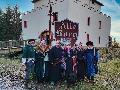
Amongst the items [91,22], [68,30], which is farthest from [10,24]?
[68,30]

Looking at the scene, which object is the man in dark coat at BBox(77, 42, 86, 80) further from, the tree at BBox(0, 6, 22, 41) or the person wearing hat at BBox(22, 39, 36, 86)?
the tree at BBox(0, 6, 22, 41)

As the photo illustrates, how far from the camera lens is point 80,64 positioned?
16750mm

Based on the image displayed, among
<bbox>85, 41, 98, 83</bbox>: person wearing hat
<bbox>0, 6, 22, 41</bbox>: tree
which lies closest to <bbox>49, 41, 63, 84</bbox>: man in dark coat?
<bbox>85, 41, 98, 83</bbox>: person wearing hat

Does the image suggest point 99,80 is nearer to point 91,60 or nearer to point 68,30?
point 91,60

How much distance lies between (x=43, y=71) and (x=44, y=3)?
36084mm

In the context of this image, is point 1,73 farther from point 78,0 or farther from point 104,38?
point 104,38

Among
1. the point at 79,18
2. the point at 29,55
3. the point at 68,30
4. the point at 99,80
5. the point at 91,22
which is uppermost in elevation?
the point at 79,18

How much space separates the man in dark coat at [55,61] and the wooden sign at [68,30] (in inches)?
57.0

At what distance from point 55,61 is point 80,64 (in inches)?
41.2

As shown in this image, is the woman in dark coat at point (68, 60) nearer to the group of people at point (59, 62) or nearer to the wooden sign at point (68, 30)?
the group of people at point (59, 62)

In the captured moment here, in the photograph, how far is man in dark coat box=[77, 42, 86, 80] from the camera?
54.2ft

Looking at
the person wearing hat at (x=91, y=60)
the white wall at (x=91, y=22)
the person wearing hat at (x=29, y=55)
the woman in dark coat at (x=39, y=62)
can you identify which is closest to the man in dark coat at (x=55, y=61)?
the woman in dark coat at (x=39, y=62)

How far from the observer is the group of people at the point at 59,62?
16203 millimetres

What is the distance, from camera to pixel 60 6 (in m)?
47.0
